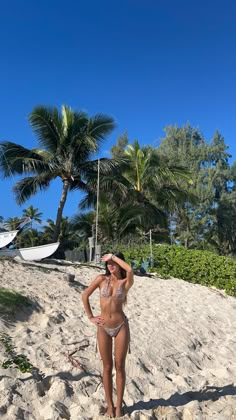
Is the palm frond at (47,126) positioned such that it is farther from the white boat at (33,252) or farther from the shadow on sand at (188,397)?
the shadow on sand at (188,397)

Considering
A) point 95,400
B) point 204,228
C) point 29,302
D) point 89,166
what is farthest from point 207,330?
point 204,228


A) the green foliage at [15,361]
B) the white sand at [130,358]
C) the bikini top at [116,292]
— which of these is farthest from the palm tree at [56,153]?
the bikini top at [116,292]

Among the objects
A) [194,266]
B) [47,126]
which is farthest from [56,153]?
[194,266]

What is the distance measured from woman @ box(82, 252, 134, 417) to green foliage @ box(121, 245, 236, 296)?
9276 millimetres

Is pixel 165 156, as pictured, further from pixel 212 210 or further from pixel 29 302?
pixel 29 302

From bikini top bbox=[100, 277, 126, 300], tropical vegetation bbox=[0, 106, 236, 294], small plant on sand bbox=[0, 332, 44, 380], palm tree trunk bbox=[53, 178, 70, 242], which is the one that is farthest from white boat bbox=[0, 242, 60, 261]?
bikini top bbox=[100, 277, 126, 300]

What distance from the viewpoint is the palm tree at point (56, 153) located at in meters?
17.9

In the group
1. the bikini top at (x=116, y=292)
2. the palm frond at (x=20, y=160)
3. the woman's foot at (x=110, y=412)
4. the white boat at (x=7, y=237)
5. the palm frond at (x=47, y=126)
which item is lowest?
the woman's foot at (x=110, y=412)

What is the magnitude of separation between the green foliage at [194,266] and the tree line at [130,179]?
1689 mm

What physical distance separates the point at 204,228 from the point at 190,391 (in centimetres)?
2552

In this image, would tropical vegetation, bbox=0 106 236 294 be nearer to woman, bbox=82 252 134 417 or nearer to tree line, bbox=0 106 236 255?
tree line, bbox=0 106 236 255

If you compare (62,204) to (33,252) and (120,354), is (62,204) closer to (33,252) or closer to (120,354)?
(33,252)

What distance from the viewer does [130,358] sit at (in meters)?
5.56

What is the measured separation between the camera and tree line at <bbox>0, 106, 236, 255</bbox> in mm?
18125
